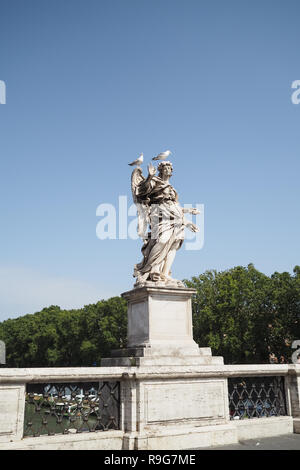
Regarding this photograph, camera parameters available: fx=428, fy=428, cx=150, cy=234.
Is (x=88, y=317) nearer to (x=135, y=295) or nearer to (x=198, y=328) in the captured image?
(x=198, y=328)

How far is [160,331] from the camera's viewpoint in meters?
8.95

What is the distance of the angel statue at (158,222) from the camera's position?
378 inches

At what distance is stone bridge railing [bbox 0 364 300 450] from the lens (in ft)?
23.6

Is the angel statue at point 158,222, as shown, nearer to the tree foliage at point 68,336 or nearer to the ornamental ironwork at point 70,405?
the ornamental ironwork at point 70,405

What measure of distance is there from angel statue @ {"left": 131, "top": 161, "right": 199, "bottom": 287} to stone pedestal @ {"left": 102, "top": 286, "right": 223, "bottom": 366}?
35 centimetres

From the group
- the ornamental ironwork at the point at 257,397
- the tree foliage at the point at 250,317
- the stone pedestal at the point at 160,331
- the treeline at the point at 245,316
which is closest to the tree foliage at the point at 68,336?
the treeline at the point at 245,316

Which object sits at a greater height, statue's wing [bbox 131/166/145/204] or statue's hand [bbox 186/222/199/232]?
statue's wing [bbox 131/166/145/204]

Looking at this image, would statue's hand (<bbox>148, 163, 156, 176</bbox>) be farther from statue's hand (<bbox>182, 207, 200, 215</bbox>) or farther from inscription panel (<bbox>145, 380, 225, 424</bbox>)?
inscription panel (<bbox>145, 380, 225, 424</bbox>)

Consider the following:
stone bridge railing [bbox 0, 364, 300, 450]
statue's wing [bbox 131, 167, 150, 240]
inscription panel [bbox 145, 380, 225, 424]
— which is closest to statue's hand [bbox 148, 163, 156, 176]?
statue's wing [bbox 131, 167, 150, 240]

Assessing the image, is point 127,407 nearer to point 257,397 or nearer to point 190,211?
point 257,397

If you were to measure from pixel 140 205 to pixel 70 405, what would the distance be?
15.2ft

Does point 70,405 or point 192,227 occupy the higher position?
point 192,227

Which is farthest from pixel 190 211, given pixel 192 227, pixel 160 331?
pixel 160 331

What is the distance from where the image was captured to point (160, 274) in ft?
31.0
